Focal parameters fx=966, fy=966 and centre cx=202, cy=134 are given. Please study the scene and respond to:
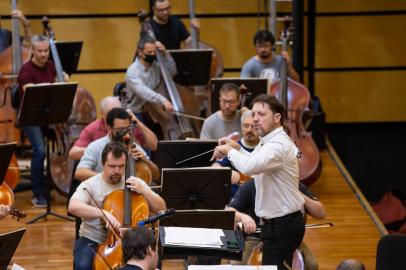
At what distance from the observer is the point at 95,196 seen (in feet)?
20.5

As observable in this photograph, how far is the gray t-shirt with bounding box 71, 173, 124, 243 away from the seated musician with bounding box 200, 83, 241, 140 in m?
1.48

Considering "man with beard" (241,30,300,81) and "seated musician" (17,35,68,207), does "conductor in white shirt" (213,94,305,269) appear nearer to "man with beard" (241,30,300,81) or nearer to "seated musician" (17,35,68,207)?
"seated musician" (17,35,68,207)

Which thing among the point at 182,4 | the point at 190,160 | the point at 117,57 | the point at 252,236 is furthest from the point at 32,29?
the point at 252,236

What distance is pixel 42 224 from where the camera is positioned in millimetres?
8117

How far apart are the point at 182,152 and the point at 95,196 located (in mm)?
803

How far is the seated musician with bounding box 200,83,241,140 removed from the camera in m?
7.54

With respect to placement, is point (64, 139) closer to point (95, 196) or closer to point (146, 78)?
point (146, 78)

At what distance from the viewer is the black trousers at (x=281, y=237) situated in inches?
219

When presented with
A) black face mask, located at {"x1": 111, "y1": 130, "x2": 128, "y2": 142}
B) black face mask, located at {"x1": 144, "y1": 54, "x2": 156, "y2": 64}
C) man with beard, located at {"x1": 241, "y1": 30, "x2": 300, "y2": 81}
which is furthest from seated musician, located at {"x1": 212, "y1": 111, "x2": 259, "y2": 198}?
man with beard, located at {"x1": 241, "y1": 30, "x2": 300, "y2": 81}

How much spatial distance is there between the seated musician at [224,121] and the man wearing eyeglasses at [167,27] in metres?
1.91

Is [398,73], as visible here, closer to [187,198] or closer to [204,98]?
[204,98]

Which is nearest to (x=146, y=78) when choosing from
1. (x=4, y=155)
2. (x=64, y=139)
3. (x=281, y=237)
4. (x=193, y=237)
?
(x=64, y=139)

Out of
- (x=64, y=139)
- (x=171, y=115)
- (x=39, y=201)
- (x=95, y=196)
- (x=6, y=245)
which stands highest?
(x=6, y=245)

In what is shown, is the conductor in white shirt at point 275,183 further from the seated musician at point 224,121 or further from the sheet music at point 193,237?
the seated musician at point 224,121
